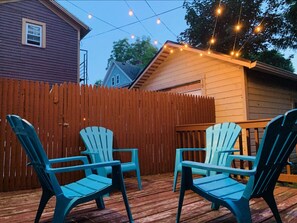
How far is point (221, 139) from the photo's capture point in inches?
124

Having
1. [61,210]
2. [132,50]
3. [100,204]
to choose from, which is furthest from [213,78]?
[132,50]

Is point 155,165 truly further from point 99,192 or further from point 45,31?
point 45,31

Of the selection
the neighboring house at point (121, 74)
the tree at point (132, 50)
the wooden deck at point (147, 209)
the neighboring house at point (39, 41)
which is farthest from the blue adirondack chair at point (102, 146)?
the tree at point (132, 50)

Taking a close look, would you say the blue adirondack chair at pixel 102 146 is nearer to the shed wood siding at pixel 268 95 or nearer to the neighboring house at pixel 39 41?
the shed wood siding at pixel 268 95

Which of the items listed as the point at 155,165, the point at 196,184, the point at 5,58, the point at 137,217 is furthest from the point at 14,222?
the point at 5,58

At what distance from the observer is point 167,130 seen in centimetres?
500

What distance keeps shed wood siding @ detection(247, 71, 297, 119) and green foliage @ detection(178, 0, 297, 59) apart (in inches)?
197

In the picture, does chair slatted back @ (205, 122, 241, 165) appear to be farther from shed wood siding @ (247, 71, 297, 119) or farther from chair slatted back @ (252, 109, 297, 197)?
shed wood siding @ (247, 71, 297, 119)

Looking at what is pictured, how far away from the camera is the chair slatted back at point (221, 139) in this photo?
300cm

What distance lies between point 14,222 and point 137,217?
1093 mm

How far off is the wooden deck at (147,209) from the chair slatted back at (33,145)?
58cm

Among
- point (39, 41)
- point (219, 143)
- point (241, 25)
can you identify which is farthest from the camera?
point (241, 25)

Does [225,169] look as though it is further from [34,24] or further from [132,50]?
[132,50]

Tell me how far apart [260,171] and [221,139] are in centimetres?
159
